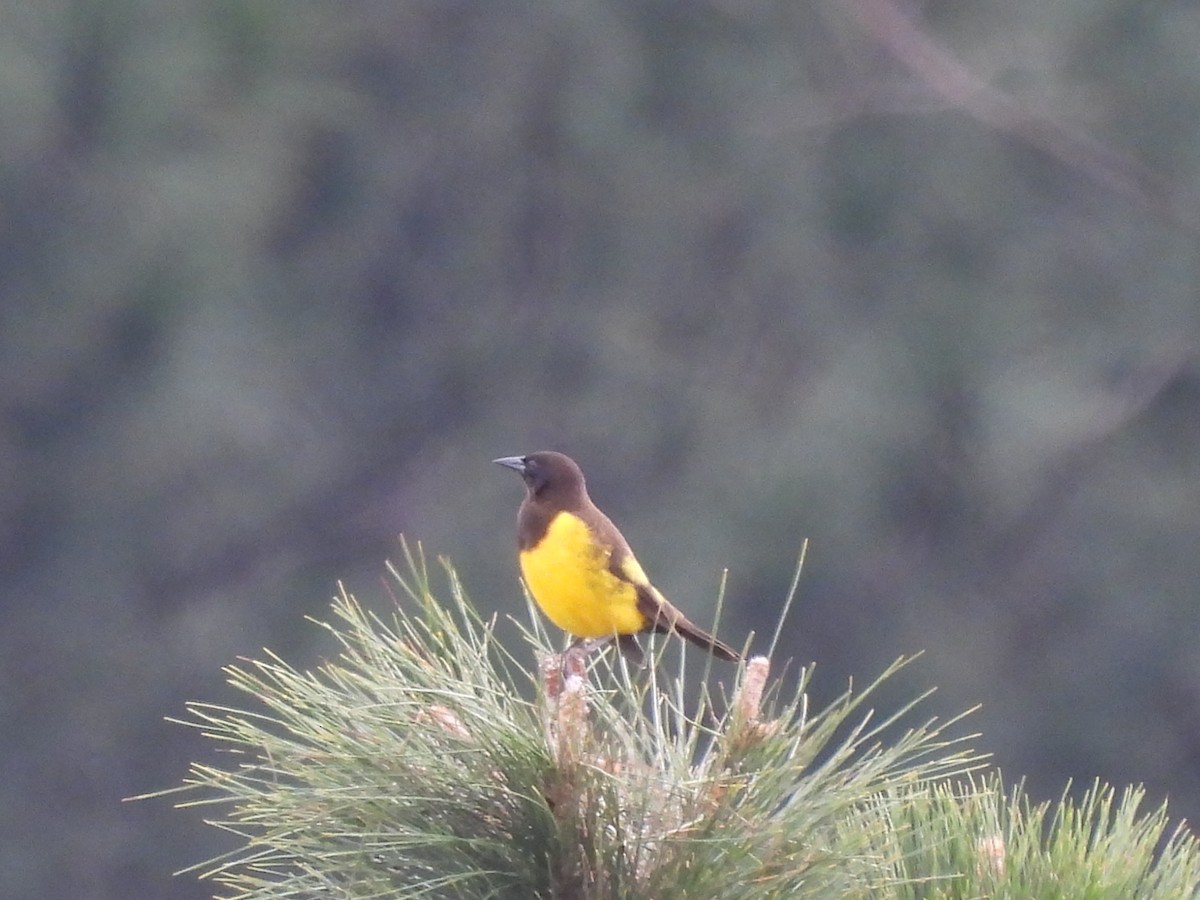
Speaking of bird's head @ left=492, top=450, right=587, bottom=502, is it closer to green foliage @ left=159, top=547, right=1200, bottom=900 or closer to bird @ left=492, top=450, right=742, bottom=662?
bird @ left=492, top=450, right=742, bottom=662

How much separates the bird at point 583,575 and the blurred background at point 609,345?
15.7 ft

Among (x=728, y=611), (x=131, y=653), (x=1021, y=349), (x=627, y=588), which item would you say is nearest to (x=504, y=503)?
(x=728, y=611)

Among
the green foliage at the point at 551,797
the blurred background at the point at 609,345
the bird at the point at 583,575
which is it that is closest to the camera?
the green foliage at the point at 551,797

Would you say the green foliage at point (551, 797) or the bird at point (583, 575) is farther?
the bird at point (583, 575)

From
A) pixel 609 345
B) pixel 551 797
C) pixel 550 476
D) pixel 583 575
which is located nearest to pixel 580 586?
pixel 583 575

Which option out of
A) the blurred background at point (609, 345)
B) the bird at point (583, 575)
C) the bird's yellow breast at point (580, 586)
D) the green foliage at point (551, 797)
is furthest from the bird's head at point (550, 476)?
the blurred background at point (609, 345)

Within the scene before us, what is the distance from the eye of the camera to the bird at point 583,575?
345cm

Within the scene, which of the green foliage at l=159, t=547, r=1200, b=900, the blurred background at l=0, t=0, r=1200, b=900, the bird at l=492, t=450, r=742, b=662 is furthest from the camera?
the blurred background at l=0, t=0, r=1200, b=900

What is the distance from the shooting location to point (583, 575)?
3.46 meters

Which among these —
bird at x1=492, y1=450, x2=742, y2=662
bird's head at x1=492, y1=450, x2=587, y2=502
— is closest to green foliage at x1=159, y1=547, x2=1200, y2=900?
bird at x1=492, y1=450, x2=742, y2=662

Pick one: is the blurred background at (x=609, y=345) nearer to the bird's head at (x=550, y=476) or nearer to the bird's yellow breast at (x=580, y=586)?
the bird's head at (x=550, y=476)

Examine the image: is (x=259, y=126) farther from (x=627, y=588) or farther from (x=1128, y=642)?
(x=627, y=588)

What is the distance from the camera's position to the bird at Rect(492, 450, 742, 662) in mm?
3451

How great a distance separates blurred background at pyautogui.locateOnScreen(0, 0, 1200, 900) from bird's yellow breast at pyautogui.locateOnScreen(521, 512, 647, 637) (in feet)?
15.9
